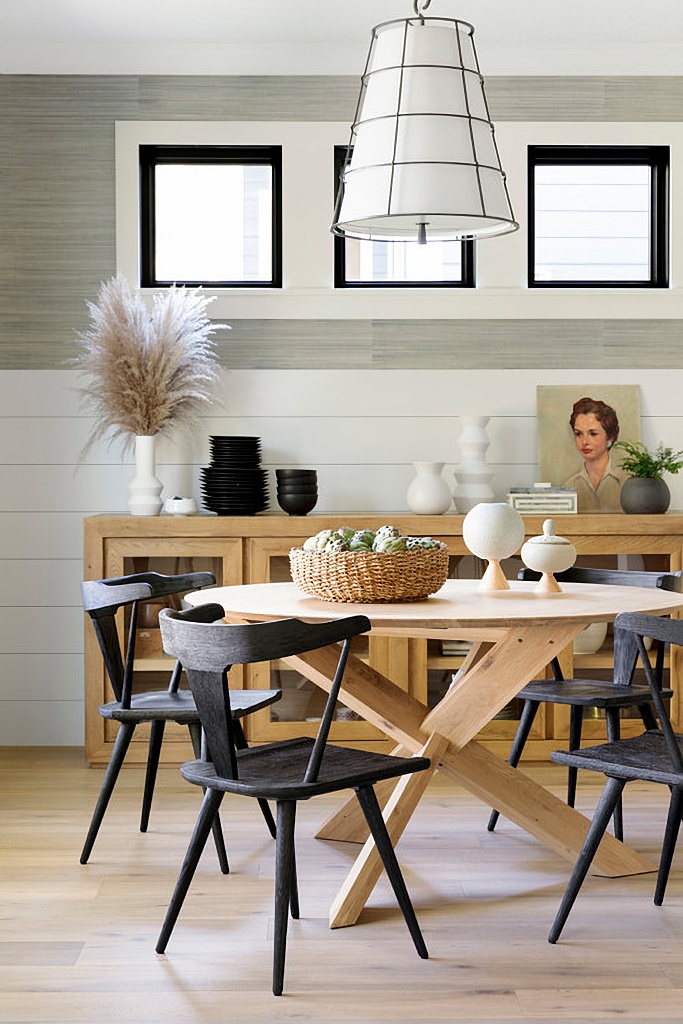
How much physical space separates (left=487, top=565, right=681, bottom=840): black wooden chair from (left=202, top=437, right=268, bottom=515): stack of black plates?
117 cm

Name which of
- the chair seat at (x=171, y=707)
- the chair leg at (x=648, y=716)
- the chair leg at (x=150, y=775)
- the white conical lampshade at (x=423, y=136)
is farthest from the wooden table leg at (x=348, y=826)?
the white conical lampshade at (x=423, y=136)

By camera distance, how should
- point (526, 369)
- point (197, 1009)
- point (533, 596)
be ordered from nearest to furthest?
point (197, 1009), point (533, 596), point (526, 369)

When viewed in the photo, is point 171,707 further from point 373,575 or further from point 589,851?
point 589,851

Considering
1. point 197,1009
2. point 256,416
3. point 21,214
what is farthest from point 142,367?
point 197,1009

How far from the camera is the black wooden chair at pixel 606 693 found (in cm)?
356

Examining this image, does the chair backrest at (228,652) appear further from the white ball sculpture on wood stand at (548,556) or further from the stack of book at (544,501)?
the stack of book at (544,501)

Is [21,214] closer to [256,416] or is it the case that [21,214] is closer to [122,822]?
[256,416]

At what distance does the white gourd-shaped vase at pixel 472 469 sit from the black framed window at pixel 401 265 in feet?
2.04

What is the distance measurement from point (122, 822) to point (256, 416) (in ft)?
5.96

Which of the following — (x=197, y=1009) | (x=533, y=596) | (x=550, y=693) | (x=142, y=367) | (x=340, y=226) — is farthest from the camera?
(x=142, y=367)

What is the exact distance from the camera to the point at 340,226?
306cm

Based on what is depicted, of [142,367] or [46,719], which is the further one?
[46,719]

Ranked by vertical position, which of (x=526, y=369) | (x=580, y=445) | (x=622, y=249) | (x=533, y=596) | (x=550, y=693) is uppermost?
(x=622, y=249)

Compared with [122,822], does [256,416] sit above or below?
above
